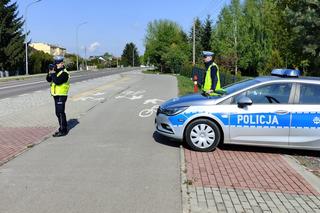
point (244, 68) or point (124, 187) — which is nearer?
point (124, 187)

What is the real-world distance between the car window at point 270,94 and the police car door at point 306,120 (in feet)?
0.70

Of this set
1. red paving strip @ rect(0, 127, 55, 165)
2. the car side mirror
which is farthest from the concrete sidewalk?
red paving strip @ rect(0, 127, 55, 165)

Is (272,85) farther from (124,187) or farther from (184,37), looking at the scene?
(184,37)

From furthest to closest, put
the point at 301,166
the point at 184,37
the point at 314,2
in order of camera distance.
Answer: the point at 184,37
the point at 314,2
the point at 301,166

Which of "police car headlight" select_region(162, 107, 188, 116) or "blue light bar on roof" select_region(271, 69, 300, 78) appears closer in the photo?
"police car headlight" select_region(162, 107, 188, 116)

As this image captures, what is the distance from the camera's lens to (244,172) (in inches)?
257

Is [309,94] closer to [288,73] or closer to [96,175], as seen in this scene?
[288,73]

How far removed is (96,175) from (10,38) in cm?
5464

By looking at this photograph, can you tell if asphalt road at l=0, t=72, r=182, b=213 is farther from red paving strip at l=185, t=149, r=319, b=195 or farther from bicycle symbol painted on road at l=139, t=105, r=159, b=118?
bicycle symbol painted on road at l=139, t=105, r=159, b=118

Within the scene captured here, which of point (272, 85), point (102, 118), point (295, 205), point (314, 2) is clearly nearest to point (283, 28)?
point (314, 2)

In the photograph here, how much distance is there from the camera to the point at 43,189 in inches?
218

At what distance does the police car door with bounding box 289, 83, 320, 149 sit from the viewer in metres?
7.58

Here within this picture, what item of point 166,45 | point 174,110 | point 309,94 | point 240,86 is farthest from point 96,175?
point 166,45

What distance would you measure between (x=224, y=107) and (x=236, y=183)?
2.13 meters
